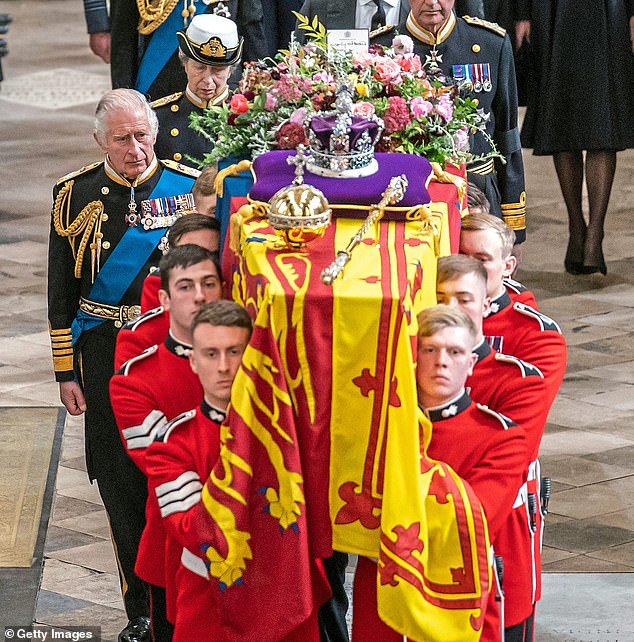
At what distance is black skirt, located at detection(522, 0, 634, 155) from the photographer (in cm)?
772

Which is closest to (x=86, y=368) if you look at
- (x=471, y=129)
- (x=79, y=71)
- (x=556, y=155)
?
(x=471, y=129)

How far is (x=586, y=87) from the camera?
25.6ft

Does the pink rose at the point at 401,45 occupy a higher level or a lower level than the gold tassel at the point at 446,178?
higher

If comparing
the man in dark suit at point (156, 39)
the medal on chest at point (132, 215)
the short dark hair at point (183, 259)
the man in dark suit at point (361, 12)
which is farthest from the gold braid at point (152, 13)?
the short dark hair at point (183, 259)

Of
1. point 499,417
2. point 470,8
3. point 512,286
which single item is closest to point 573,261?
point 470,8

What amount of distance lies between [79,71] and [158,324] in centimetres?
1124

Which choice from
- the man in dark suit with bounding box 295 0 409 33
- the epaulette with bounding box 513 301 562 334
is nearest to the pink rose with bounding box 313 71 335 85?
the epaulette with bounding box 513 301 562 334

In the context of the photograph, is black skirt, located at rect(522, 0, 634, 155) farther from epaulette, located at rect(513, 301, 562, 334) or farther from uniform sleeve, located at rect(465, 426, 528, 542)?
uniform sleeve, located at rect(465, 426, 528, 542)

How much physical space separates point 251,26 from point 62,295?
7.83ft

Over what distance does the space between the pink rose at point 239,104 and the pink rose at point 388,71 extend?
0.31m

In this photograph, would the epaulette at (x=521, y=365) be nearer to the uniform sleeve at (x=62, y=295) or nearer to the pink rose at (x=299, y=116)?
the pink rose at (x=299, y=116)

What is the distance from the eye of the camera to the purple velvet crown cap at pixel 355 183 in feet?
10.4

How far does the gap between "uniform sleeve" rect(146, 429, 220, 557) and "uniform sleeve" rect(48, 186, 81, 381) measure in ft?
4.59

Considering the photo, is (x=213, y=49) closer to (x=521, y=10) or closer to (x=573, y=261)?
(x=521, y=10)
